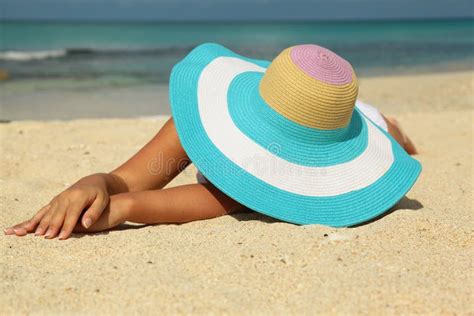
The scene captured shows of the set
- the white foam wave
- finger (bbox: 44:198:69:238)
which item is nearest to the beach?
finger (bbox: 44:198:69:238)

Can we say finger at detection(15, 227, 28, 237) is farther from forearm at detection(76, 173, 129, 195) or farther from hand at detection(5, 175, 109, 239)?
forearm at detection(76, 173, 129, 195)

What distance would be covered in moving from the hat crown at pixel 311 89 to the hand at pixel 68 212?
721 mm

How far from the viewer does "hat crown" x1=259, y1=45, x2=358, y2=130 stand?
2090 millimetres

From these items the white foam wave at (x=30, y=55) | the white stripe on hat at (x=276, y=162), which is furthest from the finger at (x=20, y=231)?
the white foam wave at (x=30, y=55)

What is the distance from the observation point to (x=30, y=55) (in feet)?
40.3

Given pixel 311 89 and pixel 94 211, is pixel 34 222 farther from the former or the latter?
pixel 311 89

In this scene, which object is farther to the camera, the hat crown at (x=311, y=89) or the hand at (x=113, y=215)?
the hat crown at (x=311, y=89)

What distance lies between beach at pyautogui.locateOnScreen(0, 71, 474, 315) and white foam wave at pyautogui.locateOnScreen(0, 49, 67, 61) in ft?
32.1

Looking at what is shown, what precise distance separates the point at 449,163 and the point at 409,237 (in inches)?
58.8

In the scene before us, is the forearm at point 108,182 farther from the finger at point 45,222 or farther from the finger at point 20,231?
the finger at point 20,231

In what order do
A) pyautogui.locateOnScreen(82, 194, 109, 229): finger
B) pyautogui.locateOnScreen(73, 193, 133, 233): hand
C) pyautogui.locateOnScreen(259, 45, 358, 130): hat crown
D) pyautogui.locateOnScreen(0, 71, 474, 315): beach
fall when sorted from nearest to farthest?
pyautogui.locateOnScreen(0, 71, 474, 315): beach < pyautogui.locateOnScreen(82, 194, 109, 229): finger < pyautogui.locateOnScreen(73, 193, 133, 233): hand < pyautogui.locateOnScreen(259, 45, 358, 130): hat crown

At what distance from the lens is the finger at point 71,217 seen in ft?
6.24

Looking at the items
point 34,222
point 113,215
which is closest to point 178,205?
point 113,215

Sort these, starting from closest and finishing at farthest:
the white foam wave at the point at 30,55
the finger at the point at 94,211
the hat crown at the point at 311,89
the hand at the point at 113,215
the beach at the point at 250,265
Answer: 1. the beach at the point at 250,265
2. the finger at the point at 94,211
3. the hand at the point at 113,215
4. the hat crown at the point at 311,89
5. the white foam wave at the point at 30,55
